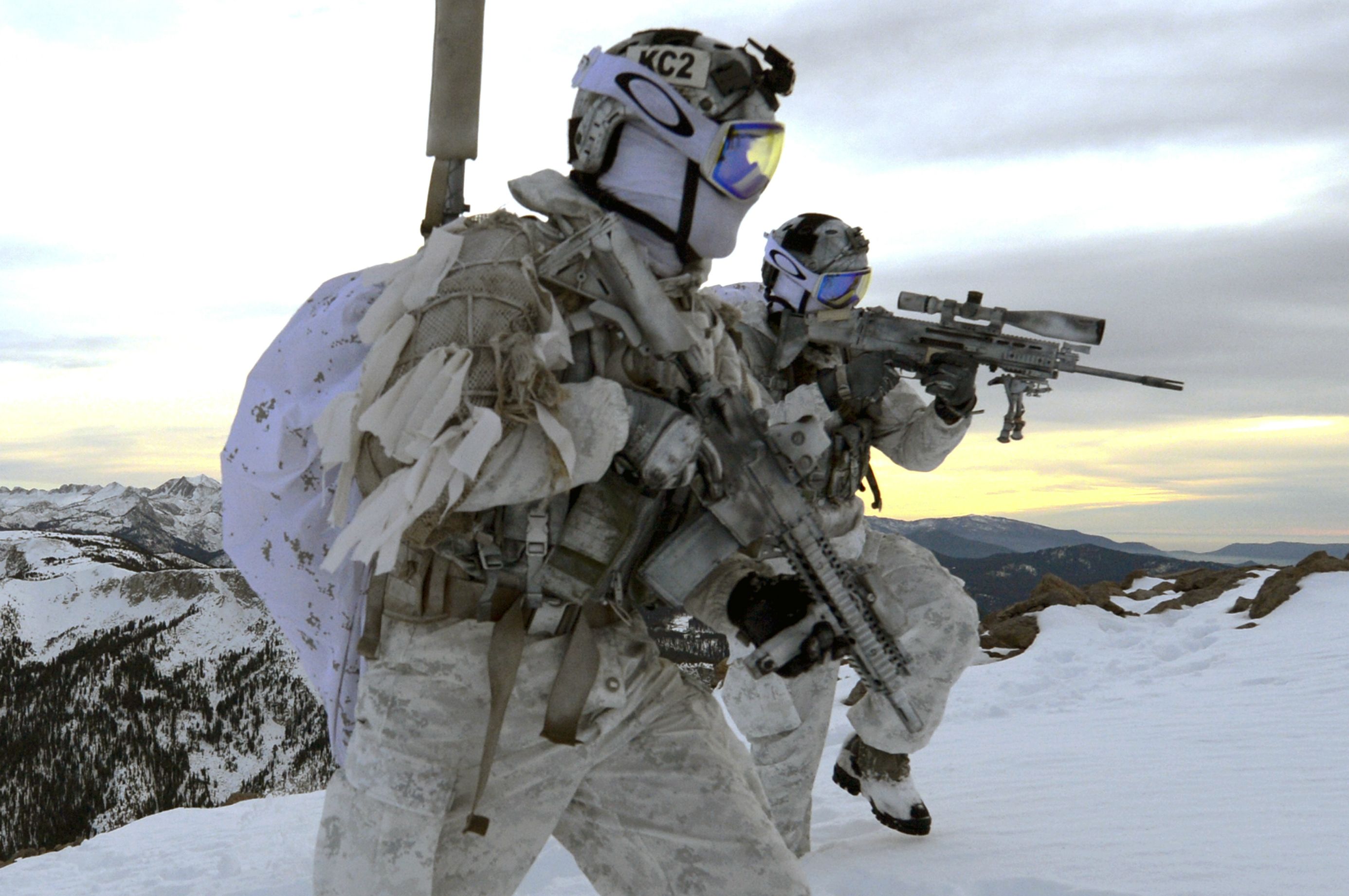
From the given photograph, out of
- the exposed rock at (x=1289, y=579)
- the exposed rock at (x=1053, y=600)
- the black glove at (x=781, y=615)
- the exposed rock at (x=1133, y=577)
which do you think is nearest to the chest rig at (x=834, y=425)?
the black glove at (x=781, y=615)

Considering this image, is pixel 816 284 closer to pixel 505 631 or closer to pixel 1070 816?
pixel 1070 816

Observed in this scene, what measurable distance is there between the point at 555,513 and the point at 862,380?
2711mm

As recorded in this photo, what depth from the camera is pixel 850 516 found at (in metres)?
4.91

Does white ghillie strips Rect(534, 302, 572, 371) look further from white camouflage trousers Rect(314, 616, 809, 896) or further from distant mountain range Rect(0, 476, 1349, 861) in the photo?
distant mountain range Rect(0, 476, 1349, 861)

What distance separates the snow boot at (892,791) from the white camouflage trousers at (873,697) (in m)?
0.07

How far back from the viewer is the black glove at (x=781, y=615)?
2525mm

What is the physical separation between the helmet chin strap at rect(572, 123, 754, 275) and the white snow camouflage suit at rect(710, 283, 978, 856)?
2.02m

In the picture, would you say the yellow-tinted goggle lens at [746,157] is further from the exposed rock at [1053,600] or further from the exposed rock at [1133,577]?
the exposed rock at [1133,577]

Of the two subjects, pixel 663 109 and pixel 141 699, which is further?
pixel 141 699

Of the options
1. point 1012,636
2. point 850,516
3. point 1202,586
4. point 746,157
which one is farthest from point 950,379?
point 1202,586

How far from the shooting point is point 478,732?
2.43 metres

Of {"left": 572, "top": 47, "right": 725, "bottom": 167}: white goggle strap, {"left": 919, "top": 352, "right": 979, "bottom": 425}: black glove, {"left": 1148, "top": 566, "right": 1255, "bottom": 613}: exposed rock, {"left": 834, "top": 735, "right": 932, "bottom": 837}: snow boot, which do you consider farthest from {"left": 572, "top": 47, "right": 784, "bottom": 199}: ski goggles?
{"left": 1148, "top": 566, "right": 1255, "bottom": 613}: exposed rock

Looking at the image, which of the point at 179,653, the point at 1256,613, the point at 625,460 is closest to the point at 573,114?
the point at 625,460

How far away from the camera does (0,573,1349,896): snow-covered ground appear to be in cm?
413
